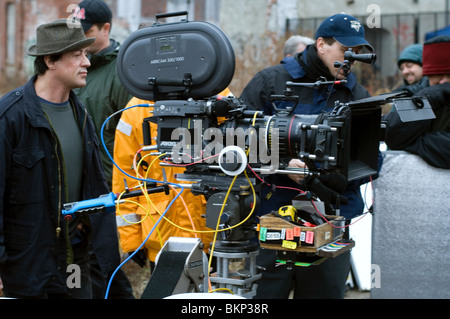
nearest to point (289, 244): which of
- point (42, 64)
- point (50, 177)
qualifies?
point (50, 177)

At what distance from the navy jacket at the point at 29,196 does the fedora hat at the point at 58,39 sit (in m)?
0.22

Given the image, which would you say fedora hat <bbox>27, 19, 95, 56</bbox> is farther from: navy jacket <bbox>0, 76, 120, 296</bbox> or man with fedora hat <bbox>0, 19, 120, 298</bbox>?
navy jacket <bbox>0, 76, 120, 296</bbox>

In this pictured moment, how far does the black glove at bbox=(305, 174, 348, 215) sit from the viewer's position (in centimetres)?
269

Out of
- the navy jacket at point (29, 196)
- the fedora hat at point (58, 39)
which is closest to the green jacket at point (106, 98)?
the fedora hat at point (58, 39)

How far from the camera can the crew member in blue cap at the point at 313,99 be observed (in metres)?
3.32

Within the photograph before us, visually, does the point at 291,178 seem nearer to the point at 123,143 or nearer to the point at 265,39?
the point at 123,143

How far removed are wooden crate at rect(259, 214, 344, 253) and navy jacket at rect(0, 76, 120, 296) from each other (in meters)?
1.21

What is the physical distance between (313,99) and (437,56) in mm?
989

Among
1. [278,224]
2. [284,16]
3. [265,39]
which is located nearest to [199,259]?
[278,224]

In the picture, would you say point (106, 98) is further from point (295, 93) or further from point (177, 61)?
point (177, 61)

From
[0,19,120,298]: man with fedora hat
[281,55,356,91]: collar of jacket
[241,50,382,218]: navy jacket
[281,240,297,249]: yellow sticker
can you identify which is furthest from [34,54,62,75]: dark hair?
[281,240,297,249]: yellow sticker

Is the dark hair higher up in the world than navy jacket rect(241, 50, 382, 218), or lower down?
higher up

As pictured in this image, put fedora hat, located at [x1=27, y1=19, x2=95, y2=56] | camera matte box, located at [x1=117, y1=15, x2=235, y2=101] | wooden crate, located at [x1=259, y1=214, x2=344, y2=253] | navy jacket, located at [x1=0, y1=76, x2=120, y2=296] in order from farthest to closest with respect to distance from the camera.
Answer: fedora hat, located at [x1=27, y1=19, x2=95, y2=56] → navy jacket, located at [x1=0, y1=76, x2=120, y2=296] → camera matte box, located at [x1=117, y1=15, x2=235, y2=101] → wooden crate, located at [x1=259, y1=214, x2=344, y2=253]
